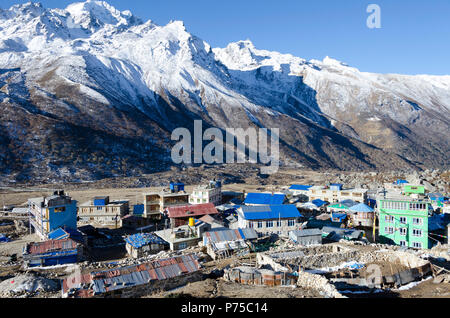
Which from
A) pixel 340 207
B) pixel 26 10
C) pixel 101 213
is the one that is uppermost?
pixel 26 10

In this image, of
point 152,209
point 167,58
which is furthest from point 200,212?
point 167,58

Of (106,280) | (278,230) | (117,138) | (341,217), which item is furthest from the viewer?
(117,138)

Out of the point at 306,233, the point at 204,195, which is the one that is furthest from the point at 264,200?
the point at 306,233

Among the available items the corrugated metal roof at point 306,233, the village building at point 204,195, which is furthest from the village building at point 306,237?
the village building at point 204,195

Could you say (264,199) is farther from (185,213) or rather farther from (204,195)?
(185,213)

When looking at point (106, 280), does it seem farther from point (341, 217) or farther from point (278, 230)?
point (341, 217)

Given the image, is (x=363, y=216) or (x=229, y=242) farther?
(x=363, y=216)

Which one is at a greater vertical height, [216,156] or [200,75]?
[200,75]
